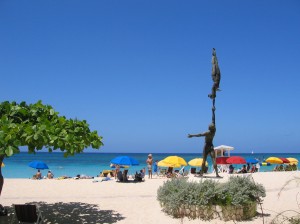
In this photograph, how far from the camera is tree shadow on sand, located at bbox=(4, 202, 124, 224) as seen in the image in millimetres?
8602

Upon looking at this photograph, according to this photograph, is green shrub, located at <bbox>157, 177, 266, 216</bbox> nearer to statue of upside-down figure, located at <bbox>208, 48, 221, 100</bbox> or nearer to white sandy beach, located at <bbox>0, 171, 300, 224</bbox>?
white sandy beach, located at <bbox>0, 171, 300, 224</bbox>

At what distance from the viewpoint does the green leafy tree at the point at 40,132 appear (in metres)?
5.99

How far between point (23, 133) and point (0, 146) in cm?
50

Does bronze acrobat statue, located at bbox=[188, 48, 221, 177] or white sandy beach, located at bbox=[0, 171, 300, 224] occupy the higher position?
bronze acrobat statue, located at bbox=[188, 48, 221, 177]

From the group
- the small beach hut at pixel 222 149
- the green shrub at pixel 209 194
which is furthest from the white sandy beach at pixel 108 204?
the small beach hut at pixel 222 149

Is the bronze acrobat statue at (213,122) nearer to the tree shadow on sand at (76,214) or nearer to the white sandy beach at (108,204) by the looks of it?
the white sandy beach at (108,204)

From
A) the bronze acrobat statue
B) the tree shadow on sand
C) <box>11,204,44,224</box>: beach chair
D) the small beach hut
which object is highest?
the bronze acrobat statue

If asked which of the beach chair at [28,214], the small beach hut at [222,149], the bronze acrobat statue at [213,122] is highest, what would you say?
the bronze acrobat statue at [213,122]

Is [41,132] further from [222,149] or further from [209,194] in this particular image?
[222,149]

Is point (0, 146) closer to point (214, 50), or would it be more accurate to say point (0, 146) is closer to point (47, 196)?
point (47, 196)

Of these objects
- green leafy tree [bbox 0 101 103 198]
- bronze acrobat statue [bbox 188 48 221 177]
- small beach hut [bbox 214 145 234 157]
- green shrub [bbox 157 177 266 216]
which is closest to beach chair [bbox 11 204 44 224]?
green leafy tree [bbox 0 101 103 198]

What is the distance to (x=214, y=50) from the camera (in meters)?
13.4

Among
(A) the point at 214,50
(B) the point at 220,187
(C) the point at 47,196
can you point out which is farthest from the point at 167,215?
(A) the point at 214,50

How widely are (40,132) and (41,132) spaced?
0.11 feet
